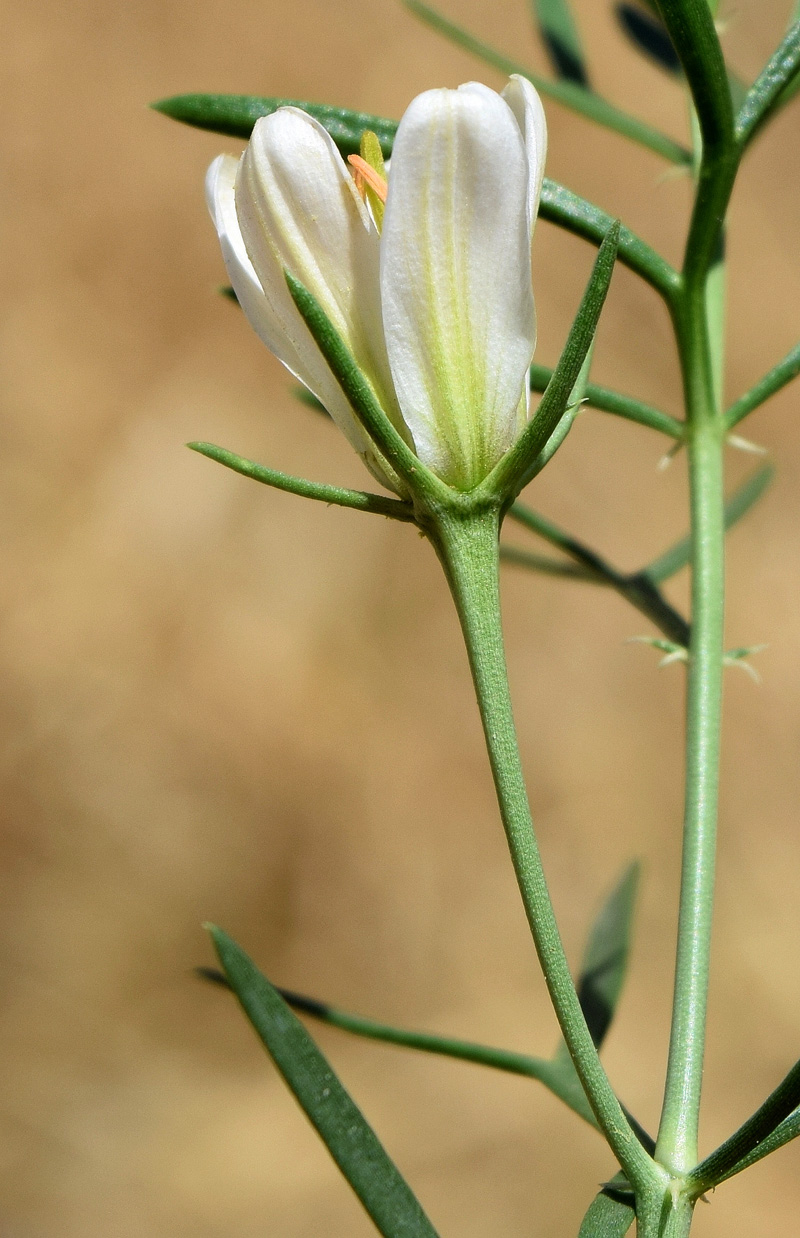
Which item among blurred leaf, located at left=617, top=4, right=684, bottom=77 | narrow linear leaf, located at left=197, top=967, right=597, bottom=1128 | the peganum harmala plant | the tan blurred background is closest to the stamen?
the peganum harmala plant

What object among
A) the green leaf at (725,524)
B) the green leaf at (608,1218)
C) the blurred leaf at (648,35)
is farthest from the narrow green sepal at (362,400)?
the blurred leaf at (648,35)

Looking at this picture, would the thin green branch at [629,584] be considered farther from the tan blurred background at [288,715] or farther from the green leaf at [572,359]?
the tan blurred background at [288,715]

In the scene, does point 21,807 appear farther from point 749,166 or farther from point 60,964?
point 749,166

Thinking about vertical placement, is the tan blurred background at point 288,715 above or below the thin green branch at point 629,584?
above

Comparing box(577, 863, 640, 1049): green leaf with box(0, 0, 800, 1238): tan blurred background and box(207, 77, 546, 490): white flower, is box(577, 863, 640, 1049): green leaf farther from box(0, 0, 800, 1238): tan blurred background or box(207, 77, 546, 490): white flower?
box(0, 0, 800, 1238): tan blurred background

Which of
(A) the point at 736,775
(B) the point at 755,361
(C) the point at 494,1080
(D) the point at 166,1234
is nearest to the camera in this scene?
(D) the point at 166,1234

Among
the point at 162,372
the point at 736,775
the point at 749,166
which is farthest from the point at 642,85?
the point at 736,775

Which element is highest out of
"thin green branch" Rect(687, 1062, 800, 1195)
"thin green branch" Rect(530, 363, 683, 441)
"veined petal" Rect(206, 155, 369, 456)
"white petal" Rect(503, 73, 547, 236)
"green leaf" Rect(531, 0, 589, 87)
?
"green leaf" Rect(531, 0, 589, 87)
